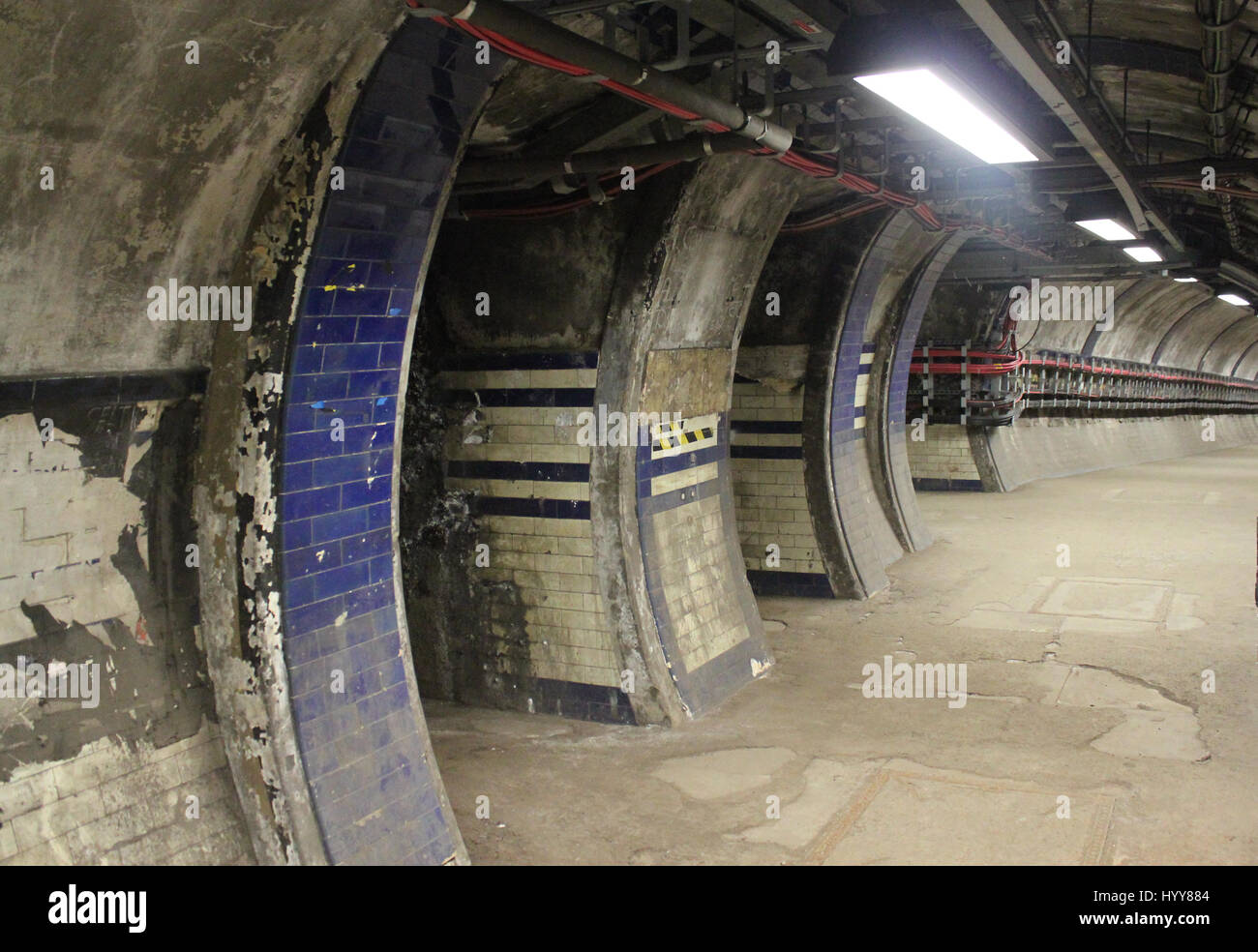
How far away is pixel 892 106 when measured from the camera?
570cm

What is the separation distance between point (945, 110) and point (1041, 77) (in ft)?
1.83

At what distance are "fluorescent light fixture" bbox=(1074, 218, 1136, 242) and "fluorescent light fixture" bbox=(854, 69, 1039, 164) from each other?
3.85m

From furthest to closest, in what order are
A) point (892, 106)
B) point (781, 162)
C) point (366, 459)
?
point (781, 162)
point (892, 106)
point (366, 459)

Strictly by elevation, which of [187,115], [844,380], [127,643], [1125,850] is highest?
[187,115]

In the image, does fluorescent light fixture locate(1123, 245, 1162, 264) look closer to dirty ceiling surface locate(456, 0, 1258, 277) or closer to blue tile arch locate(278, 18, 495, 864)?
dirty ceiling surface locate(456, 0, 1258, 277)

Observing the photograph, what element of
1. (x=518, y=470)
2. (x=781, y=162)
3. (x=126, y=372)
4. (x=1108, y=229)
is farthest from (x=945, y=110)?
(x=1108, y=229)

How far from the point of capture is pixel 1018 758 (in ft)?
20.5

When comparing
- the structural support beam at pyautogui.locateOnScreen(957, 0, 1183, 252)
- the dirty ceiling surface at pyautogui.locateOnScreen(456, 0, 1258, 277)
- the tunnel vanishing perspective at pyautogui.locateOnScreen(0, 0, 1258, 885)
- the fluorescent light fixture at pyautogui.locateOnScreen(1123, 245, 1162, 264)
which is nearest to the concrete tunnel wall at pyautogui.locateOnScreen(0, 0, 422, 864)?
the tunnel vanishing perspective at pyautogui.locateOnScreen(0, 0, 1258, 885)

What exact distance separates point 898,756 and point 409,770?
2901mm

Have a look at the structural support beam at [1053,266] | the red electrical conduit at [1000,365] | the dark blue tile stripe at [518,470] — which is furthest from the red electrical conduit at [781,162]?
the red electrical conduit at [1000,365]

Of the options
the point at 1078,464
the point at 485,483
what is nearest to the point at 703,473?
the point at 485,483

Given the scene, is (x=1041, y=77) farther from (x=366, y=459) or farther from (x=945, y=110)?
(x=366, y=459)

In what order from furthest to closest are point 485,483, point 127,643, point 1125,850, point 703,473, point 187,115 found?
1. point 703,473
2. point 485,483
3. point 1125,850
4. point 127,643
5. point 187,115

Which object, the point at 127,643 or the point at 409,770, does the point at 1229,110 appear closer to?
the point at 409,770
